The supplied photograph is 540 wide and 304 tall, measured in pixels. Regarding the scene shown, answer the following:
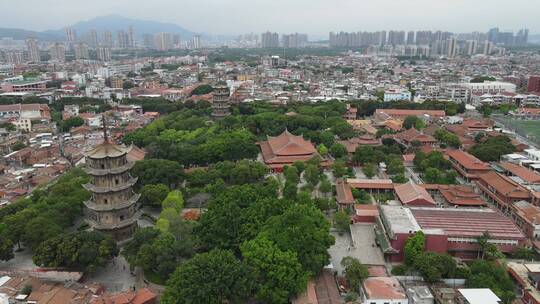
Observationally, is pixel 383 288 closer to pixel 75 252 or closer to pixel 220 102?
pixel 75 252

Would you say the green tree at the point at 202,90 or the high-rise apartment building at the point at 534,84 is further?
the green tree at the point at 202,90

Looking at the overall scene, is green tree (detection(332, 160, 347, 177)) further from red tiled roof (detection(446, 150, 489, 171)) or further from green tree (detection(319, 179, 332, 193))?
red tiled roof (detection(446, 150, 489, 171))

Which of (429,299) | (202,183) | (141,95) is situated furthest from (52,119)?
(429,299)

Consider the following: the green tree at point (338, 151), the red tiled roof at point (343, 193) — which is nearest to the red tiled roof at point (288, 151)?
the green tree at point (338, 151)

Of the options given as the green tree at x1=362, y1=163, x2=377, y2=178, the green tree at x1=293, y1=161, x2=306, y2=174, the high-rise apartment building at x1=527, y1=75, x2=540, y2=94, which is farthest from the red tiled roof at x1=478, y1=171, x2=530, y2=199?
the high-rise apartment building at x1=527, y1=75, x2=540, y2=94

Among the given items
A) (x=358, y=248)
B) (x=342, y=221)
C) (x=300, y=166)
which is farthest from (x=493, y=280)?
(x=300, y=166)

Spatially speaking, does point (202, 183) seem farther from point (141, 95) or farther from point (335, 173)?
point (141, 95)

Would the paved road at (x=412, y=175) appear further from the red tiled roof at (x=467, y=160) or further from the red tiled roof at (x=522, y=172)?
the red tiled roof at (x=522, y=172)
